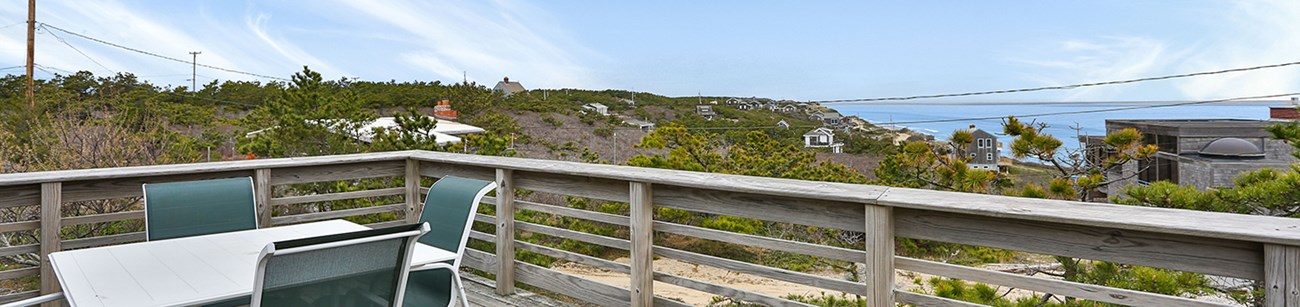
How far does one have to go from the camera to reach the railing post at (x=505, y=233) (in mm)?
3646

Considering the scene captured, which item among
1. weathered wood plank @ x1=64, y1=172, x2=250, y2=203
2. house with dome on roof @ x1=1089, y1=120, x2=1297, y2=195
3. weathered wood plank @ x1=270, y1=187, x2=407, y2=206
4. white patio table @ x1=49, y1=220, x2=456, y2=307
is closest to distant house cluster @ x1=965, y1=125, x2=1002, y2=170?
house with dome on roof @ x1=1089, y1=120, x2=1297, y2=195

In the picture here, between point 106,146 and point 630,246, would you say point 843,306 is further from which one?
point 106,146

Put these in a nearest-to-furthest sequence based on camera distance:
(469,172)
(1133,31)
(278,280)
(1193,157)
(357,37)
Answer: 1. (278,280)
2. (469,172)
3. (1193,157)
4. (357,37)
5. (1133,31)

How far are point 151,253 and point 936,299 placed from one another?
243 cm

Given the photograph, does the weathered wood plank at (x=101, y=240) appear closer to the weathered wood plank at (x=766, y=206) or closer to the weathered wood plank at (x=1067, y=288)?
the weathered wood plank at (x=766, y=206)

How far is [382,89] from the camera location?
2311 cm

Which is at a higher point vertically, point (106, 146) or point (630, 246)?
point (106, 146)

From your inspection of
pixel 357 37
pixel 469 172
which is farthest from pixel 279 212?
pixel 357 37

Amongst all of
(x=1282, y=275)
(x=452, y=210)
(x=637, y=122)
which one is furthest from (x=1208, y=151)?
(x=637, y=122)

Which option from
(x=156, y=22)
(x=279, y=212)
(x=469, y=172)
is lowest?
(x=279, y=212)

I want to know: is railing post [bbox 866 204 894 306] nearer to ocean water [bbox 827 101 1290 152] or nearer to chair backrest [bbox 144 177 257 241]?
chair backrest [bbox 144 177 257 241]

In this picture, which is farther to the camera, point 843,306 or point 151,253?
point 843,306

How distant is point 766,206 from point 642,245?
63 cm

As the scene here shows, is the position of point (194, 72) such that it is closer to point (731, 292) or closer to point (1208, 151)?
point (731, 292)
